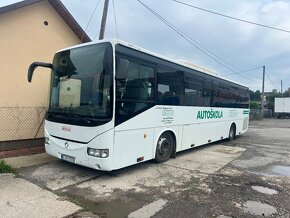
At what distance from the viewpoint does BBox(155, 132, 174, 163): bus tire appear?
745 cm

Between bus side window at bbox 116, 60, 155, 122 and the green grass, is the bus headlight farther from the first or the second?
the green grass

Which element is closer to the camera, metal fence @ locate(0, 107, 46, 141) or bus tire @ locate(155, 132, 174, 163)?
bus tire @ locate(155, 132, 174, 163)

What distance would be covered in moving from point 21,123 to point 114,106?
4.74 m

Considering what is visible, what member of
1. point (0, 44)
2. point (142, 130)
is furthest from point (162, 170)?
point (0, 44)

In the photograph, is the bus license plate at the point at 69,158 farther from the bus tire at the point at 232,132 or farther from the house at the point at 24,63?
the bus tire at the point at 232,132

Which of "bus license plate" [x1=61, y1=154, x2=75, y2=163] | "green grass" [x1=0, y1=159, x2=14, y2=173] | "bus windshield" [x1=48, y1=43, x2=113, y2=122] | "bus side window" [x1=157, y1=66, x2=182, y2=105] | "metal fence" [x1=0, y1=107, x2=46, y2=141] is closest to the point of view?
"bus windshield" [x1=48, y1=43, x2=113, y2=122]

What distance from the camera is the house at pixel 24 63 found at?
8.41 m

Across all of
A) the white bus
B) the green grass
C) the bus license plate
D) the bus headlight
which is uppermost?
the white bus

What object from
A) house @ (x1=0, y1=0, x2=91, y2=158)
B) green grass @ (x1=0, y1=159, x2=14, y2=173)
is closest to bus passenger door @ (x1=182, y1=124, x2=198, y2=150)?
house @ (x1=0, y1=0, x2=91, y2=158)

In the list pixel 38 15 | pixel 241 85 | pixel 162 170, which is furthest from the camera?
pixel 241 85

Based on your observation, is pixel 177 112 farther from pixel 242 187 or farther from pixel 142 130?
pixel 242 187

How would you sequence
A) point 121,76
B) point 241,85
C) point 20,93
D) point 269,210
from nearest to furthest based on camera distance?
point 269,210, point 121,76, point 20,93, point 241,85

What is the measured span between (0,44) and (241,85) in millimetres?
11644

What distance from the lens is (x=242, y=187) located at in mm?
5953
